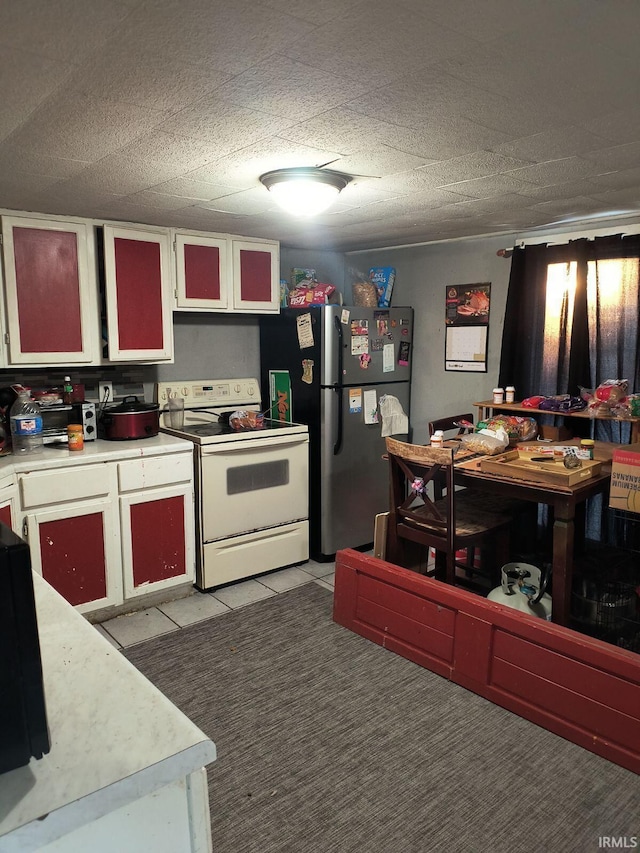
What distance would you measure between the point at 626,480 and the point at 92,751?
86.7 inches

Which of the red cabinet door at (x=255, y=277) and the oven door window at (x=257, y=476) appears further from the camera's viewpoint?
the red cabinet door at (x=255, y=277)

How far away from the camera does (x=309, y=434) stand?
12.8ft

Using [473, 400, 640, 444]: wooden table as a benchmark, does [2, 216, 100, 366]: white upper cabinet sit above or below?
above

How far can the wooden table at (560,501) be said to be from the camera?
8.00ft

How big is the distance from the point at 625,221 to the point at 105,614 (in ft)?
11.4

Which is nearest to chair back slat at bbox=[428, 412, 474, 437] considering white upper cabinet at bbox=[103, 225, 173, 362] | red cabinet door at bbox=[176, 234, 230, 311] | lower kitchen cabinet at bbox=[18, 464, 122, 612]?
red cabinet door at bbox=[176, 234, 230, 311]

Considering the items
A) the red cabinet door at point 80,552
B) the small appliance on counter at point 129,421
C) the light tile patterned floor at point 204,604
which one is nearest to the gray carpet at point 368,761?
the light tile patterned floor at point 204,604

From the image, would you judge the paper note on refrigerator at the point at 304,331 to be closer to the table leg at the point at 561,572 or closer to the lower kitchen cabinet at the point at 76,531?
the lower kitchen cabinet at the point at 76,531

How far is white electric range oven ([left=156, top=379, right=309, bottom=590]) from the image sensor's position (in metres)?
3.43

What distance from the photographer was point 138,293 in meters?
3.37

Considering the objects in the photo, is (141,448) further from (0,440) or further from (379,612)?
(379,612)

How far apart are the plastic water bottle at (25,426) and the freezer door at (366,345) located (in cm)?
169

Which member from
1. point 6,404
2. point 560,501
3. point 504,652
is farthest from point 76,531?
point 560,501

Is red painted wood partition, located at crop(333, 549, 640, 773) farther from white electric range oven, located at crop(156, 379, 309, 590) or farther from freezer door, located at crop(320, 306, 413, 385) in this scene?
freezer door, located at crop(320, 306, 413, 385)
